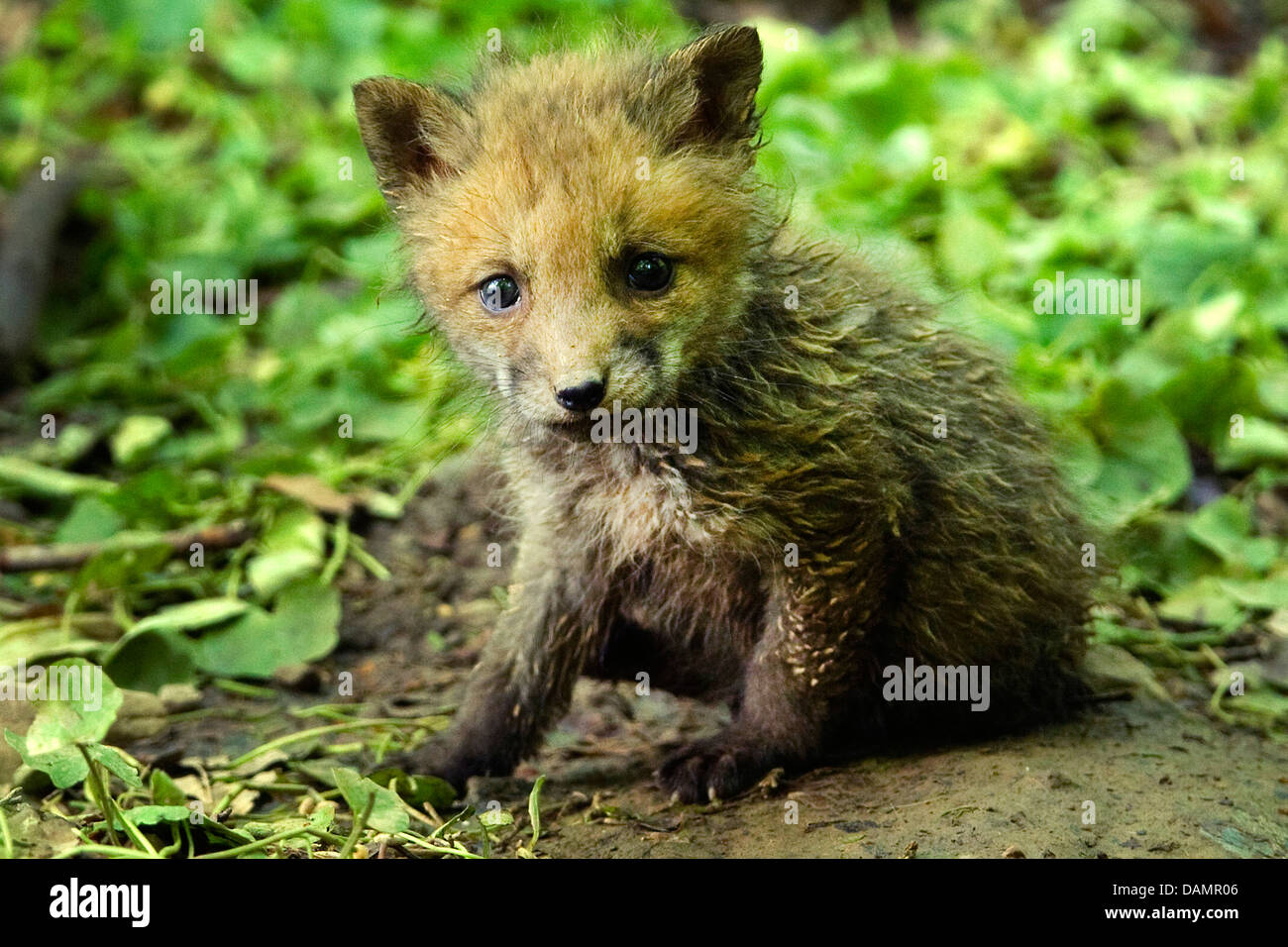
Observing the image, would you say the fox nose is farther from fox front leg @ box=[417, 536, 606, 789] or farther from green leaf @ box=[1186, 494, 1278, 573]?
green leaf @ box=[1186, 494, 1278, 573]

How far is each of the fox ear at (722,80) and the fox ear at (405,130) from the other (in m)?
0.79

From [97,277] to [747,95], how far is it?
6.58 meters

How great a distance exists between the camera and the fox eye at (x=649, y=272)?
180 inches

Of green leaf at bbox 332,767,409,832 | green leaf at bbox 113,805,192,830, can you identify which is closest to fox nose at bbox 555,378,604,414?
green leaf at bbox 332,767,409,832

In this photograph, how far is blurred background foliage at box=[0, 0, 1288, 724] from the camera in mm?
6625

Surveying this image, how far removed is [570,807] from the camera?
5230 mm

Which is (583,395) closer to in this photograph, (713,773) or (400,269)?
(400,269)

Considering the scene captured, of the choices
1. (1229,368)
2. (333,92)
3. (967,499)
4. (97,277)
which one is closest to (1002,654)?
(967,499)

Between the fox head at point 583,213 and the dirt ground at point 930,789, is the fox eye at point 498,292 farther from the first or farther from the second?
the dirt ground at point 930,789

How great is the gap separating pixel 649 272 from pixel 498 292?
51 centimetres

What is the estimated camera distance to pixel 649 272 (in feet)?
15.0

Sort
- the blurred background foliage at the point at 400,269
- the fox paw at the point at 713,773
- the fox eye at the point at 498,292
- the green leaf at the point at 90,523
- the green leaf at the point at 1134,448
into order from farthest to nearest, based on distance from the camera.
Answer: the green leaf at the point at 90,523, the green leaf at the point at 1134,448, the blurred background foliage at the point at 400,269, the fox paw at the point at 713,773, the fox eye at the point at 498,292

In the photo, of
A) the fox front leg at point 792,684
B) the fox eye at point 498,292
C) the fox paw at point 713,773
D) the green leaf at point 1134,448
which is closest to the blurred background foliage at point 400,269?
the green leaf at point 1134,448

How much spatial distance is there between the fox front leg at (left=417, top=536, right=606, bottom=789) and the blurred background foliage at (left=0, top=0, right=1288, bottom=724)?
788 mm
